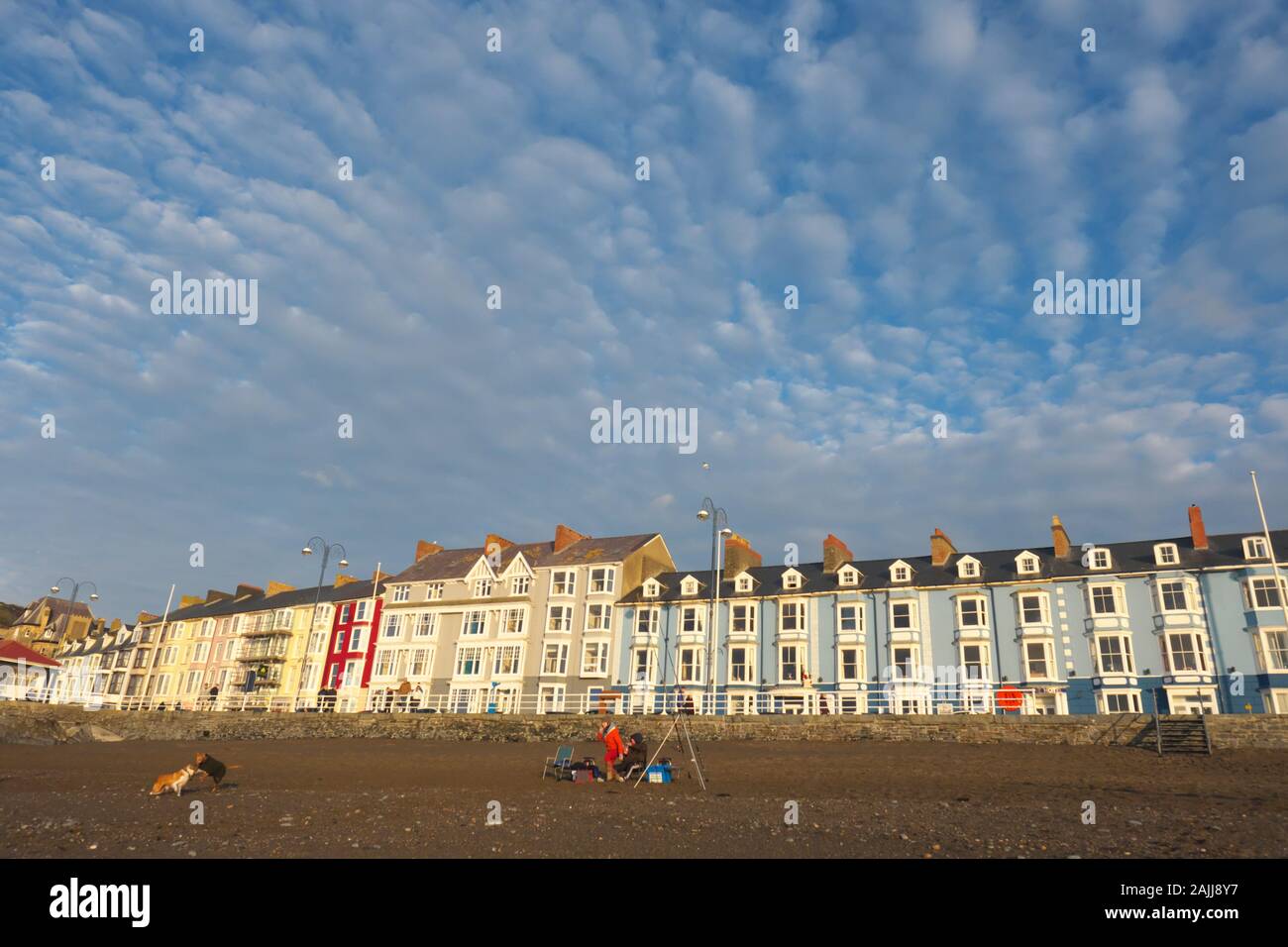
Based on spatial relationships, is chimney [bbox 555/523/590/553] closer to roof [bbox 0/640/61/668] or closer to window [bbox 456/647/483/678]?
window [bbox 456/647/483/678]

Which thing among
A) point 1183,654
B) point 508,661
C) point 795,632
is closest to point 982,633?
point 1183,654

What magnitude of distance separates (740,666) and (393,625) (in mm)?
28528

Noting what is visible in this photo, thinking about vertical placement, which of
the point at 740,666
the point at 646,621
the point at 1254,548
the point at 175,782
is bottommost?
the point at 175,782

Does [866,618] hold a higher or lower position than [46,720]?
higher

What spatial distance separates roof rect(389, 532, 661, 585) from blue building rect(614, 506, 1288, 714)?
4896 millimetres

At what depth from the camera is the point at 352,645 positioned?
64.1m

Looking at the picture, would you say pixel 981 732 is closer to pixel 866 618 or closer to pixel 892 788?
pixel 892 788

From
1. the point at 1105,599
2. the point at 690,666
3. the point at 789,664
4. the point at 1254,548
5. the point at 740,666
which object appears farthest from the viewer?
the point at 690,666

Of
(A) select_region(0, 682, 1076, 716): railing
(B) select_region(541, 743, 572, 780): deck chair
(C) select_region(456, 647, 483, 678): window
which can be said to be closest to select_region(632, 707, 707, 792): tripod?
(B) select_region(541, 743, 572, 780): deck chair

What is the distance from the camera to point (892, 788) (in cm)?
1814

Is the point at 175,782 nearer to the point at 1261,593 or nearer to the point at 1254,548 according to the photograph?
the point at 1261,593

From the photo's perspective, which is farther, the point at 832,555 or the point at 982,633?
the point at 832,555
